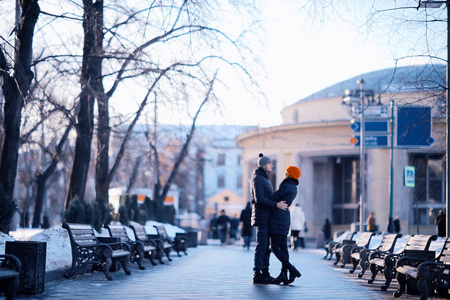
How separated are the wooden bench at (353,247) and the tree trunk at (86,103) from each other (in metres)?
7.23

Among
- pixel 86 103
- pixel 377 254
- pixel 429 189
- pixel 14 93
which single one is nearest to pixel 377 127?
pixel 86 103

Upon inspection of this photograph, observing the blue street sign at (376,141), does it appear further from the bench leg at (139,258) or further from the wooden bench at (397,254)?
the wooden bench at (397,254)

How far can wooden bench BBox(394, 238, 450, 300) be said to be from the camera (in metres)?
9.34

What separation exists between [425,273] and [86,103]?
1264 cm

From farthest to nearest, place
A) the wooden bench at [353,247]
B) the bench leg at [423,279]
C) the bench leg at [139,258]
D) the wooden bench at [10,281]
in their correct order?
the wooden bench at [353,247] → the bench leg at [139,258] → the bench leg at [423,279] → the wooden bench at [10,281]

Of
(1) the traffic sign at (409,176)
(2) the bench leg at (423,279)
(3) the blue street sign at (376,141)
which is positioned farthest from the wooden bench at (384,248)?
(3) the blue street sign at (376,141)

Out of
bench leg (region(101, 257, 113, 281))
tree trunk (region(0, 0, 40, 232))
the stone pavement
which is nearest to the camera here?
the stone pavement

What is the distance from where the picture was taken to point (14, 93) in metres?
14.2

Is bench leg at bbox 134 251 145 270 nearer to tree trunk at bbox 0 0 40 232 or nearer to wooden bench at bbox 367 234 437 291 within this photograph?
tree trunk at bbox 0 0 40 232

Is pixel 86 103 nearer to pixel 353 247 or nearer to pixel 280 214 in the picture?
pixel 353 247

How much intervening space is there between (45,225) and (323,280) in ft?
74.9

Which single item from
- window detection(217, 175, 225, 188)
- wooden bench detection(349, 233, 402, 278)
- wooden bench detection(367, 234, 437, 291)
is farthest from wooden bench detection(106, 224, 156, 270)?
window detection(217, 175, 225, 188)

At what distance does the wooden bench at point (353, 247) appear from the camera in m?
16.6

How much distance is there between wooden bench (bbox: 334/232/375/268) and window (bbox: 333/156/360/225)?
32.4m
